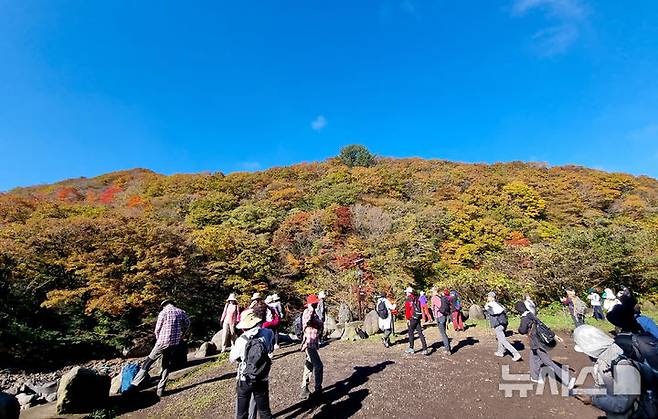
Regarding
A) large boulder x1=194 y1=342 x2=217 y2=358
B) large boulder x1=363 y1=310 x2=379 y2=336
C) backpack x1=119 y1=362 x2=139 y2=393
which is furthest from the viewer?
large boulder x1=363 y1=310 x2=379 y2=336

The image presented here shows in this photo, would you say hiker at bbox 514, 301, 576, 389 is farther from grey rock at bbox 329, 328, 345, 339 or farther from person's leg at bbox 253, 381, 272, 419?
grey rock at bbox 329, 328, 345, 339

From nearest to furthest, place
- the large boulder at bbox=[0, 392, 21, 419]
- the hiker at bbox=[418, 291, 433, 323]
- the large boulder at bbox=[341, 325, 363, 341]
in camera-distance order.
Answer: the large boulder at bbox=[0, 392, 21, 419] → the large boulder at bbox=[341, 325, 363, 341] → the hiker at bbox=[418, 291, 433, 323]

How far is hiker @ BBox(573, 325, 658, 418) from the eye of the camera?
7.20 feet

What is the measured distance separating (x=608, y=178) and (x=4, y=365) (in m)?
59.9

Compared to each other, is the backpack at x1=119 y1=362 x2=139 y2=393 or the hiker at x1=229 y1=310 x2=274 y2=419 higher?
the hiker at x1=229 y1=310 x2=274 y2=419

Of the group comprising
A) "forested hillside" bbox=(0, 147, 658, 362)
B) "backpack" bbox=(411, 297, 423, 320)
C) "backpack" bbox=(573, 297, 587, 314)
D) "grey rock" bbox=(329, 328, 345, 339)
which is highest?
"forested hillside" bbox=(0, 147, 658, 362)

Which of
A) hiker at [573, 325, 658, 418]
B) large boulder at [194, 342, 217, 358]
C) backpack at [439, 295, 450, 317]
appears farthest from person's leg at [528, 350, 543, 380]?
large boulder at [194, 342, 217, 358]

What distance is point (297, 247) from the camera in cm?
2802

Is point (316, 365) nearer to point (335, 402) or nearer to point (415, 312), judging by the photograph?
point (335, 402)

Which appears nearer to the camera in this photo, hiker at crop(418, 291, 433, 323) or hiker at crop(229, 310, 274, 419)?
hiker at crop(229, 310, 274, 419)

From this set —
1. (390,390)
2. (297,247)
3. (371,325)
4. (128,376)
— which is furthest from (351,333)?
(297,247)

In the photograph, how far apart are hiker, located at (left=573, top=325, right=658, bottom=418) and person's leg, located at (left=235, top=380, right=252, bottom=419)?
343cm

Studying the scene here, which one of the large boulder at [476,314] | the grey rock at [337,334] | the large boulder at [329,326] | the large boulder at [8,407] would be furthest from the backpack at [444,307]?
the large boulder at [8,407]

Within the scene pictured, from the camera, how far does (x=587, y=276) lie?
17.5 metres
